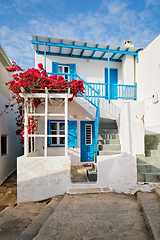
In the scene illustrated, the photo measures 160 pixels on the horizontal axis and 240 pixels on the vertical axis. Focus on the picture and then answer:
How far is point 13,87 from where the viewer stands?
4965mm

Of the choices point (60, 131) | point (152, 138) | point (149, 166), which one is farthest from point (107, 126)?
point (149, 166)

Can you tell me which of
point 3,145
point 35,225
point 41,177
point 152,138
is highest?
point 152,138

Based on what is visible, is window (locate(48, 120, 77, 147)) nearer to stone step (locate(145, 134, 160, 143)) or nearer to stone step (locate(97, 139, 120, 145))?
stone step (locate(97, 139, 120, 145))

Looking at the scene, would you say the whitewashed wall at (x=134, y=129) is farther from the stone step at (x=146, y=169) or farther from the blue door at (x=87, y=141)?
the blue door at (x=87, y=141)

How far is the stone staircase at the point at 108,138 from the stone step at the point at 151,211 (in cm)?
150

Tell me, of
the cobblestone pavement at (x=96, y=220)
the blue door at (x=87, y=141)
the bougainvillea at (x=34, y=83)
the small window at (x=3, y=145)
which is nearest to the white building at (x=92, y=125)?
the blue door at (x=87, y=141)

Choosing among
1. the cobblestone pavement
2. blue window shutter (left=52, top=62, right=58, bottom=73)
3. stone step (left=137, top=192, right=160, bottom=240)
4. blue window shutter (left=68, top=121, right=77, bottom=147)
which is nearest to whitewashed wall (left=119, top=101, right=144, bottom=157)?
stone step (left=137, top=192, right=160, bottom=240)

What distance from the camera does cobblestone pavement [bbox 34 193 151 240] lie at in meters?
2.74

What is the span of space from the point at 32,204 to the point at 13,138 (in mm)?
5269

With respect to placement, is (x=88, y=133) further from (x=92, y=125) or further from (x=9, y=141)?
(x=9, y=141)

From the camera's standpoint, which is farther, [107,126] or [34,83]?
[107,126]

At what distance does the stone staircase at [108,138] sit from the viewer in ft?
18.1

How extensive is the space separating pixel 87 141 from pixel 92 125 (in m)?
0.84

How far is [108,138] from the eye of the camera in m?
6.17
